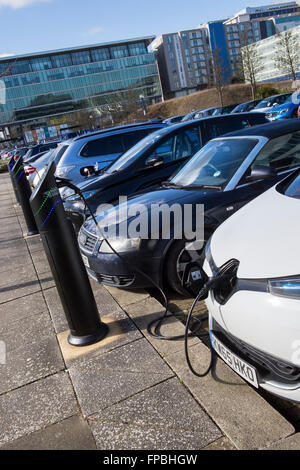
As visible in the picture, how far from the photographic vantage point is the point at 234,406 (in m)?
2.51

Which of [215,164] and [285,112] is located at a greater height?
[215,164]

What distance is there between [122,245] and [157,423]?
1975 mm

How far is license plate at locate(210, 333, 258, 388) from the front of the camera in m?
2.31

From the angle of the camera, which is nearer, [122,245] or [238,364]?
[238,364]

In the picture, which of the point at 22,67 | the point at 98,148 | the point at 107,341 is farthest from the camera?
the point at 22,67

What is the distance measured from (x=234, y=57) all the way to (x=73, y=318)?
136 m

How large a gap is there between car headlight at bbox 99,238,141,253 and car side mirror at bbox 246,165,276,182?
4.27 feet

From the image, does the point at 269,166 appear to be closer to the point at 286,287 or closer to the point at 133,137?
the point at 286,287

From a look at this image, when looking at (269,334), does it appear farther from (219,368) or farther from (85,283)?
(85,283)

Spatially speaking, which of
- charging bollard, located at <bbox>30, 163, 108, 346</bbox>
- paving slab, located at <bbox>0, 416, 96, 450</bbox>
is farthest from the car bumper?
paving slab, located at <bbox>0, 416, 96, 450</bbox>

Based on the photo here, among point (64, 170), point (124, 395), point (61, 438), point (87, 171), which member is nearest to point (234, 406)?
point (124, 395)

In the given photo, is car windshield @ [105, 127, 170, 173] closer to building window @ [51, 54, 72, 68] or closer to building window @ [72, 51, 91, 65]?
building window @ [51, 54, 72, 68]

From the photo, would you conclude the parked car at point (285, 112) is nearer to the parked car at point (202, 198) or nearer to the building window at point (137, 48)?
the parked car at point (202, 198)
